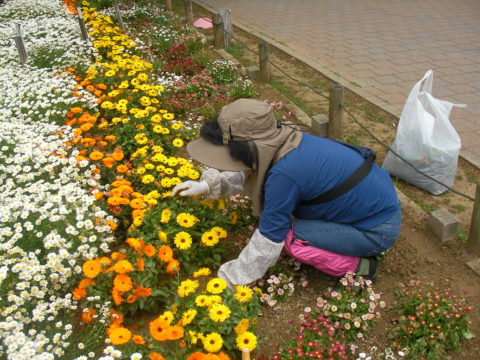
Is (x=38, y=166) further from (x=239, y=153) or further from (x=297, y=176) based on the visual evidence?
(x=297, y=176)

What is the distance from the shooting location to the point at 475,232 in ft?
10.3

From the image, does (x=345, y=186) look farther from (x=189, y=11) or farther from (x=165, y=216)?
(x=189, y=11)

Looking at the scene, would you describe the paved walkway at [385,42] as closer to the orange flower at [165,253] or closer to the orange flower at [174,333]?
the orange flower at [165,253]

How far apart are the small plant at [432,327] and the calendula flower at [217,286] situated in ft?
→ 3.19

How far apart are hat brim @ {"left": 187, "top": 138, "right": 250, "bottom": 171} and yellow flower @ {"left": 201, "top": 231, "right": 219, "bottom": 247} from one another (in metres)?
0.55

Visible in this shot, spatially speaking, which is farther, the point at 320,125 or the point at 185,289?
the point at 320,125

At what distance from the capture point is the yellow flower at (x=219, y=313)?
2277 mm

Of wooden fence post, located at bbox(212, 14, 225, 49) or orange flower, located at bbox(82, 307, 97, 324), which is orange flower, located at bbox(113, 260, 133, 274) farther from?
wooden fence post, located at bbox(212, 14, 225, 49)

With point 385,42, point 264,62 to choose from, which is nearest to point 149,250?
point 264,62

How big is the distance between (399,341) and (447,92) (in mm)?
4264

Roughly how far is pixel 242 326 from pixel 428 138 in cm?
236

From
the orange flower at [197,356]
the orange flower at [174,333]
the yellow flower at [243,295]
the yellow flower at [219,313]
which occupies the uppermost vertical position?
the yellow flower at [219,313]

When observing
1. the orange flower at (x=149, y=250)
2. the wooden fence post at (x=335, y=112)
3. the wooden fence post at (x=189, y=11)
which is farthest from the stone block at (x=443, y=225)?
the wooden fence post at (x=189, y=11)

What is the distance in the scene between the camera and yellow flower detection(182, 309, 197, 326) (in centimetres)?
229
